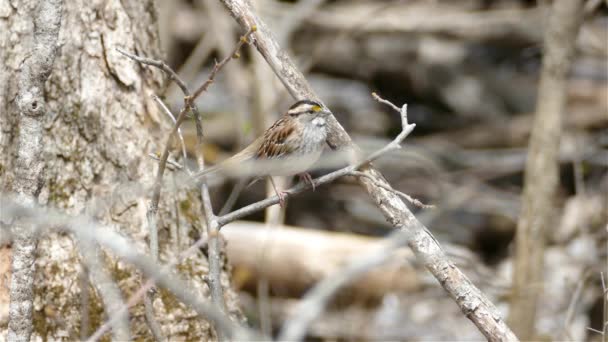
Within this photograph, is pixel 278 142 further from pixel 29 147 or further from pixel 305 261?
pixel 305 261

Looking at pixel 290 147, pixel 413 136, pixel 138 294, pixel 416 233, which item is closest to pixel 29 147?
pixel 138 294

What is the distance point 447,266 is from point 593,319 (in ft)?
14.0

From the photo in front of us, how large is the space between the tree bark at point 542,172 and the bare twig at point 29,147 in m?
3.99

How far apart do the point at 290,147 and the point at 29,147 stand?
1750mm

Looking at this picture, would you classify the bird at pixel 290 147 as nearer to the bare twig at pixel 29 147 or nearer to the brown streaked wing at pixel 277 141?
the brown streaked wing at pixel 277 141

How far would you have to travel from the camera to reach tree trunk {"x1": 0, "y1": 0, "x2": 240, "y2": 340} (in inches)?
162

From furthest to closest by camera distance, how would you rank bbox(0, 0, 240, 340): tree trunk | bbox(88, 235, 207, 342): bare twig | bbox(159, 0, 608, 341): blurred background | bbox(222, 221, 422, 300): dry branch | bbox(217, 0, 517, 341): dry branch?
bbox(159, 0, 608, 341): blurred background → bbox(222, 221, 422, 300): dry branch → bbox(0, 0, 240, 340): tree trunk → bbox(217, 0, 517, 341): dry branch → bbox(88, 235, 207, 342): bare twig

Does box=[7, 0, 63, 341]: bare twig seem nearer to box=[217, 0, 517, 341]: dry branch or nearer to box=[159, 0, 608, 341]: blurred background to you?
box=[217, 0, 517, 341]: dry branch

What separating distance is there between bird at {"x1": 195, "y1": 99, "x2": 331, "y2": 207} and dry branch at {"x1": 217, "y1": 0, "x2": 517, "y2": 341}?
24 centimetres

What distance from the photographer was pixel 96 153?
436cm

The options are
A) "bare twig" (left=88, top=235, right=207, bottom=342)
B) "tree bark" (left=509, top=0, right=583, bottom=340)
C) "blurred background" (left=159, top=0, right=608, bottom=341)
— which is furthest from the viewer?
"blurred background" (left=159, top=0, right=608, bottom=341)

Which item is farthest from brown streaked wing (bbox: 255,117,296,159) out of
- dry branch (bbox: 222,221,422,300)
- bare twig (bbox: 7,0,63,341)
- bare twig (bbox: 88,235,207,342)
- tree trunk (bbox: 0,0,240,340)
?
dry branch (bbox: 222,221,422,300)

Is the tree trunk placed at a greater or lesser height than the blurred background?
lesser

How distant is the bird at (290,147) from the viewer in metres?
4.27
